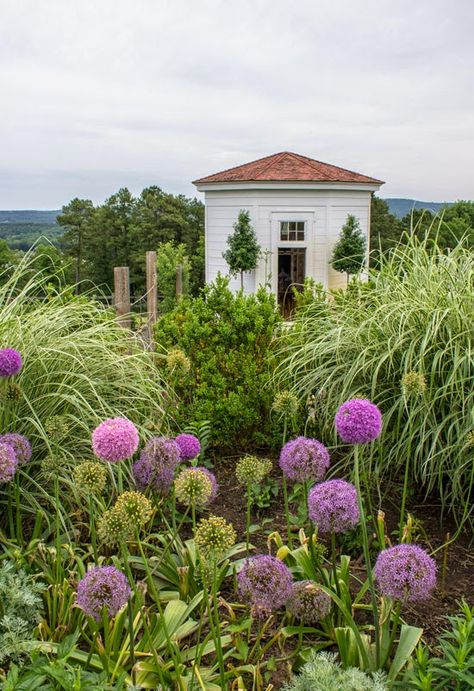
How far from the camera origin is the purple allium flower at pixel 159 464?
1812 millimetres

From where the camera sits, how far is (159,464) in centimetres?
182

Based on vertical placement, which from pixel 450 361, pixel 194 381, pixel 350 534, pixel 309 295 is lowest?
pixel 350 534

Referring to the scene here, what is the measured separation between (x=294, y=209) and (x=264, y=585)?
11.1 m

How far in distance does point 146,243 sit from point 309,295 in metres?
20.4

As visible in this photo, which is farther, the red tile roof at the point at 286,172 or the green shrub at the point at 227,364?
the red tile roof at the point at 286,172

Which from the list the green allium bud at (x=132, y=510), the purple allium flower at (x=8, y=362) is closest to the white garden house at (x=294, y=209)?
the purple allium flower at (x=8, y=362)

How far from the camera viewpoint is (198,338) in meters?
3.26

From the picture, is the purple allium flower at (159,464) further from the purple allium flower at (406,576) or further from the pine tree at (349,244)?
the pine tree at (349,244)

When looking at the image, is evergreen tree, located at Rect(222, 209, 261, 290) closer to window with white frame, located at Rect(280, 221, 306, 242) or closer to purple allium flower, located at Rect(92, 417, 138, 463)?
window with white frame, located at Rect(280, 221, 306, 242)

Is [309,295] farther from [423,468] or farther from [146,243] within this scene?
[146,243]

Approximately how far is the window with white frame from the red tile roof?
2.92ft

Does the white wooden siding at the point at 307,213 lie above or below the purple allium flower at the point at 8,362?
above

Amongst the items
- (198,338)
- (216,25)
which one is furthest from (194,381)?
(216,25)

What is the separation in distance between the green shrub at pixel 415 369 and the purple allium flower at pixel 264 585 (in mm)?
1021
